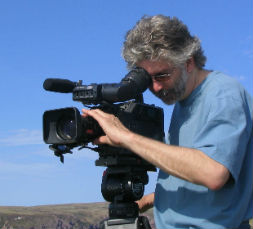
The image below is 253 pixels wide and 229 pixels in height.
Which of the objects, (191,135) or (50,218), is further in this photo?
(50,218)

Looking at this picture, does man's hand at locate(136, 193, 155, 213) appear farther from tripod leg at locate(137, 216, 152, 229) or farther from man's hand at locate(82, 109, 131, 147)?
man's hand at locate(82, 109, 131, 147)

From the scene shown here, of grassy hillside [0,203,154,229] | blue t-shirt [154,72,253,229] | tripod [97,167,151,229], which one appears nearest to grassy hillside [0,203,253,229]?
grassy hillside [0,203,154,229]

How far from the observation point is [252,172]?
12.1ft

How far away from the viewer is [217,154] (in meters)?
3.30

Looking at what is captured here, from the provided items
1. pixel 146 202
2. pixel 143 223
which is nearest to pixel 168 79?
pixel 143 223

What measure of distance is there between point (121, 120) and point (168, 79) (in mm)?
563

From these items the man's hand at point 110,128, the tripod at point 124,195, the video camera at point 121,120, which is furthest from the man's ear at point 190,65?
the tripod at point 124,195

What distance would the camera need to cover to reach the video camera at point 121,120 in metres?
3.92

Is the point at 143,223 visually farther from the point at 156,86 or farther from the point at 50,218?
the point at 50,218

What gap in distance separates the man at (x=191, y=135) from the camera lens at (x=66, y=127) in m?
0.19

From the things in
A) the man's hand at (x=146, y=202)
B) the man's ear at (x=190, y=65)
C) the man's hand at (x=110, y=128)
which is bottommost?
the man's hand at (x=146, y=202)

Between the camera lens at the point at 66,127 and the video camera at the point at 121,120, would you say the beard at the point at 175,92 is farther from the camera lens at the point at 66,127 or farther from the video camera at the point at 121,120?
the camera lens at the point at 66,127

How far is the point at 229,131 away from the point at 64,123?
1.51 metres

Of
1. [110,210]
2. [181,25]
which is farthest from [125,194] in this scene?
[181,25]
